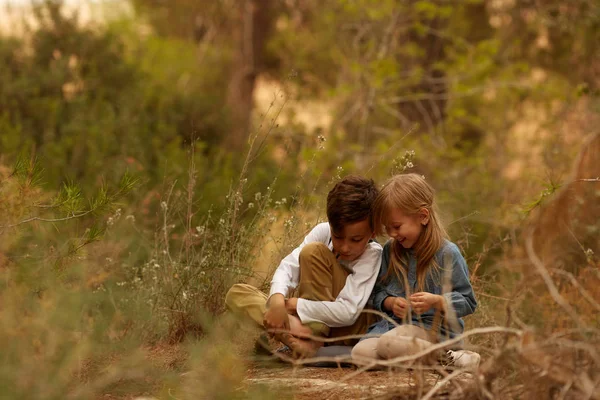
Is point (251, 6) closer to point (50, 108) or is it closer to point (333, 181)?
point (50, 108)

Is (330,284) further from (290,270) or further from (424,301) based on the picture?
(424,301)

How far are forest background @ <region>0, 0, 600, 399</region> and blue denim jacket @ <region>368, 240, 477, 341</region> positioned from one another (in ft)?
0.64

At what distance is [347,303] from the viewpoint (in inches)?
165

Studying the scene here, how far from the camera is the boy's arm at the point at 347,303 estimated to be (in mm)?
4180

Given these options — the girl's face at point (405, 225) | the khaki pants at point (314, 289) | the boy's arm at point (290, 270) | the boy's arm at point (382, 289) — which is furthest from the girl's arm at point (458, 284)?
the boy's arm at point (290, 270)

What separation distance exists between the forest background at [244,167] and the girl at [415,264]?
267mm

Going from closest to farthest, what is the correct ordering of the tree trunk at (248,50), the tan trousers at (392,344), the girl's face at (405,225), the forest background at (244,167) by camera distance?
the forest background at (244,167) → the tan trousers at (392,344) → the girl's face at (405,225) → the tree trunk at (248,50)

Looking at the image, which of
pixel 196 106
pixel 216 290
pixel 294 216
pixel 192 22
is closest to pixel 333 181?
pixel 294 216

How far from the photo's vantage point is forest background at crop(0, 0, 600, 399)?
123 inches

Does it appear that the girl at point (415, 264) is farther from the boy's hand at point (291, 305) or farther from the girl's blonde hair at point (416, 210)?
the boy's hand at point (291, 305)

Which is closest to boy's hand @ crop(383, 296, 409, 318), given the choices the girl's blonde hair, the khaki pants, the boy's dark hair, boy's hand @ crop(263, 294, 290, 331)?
the girl's blonde hair

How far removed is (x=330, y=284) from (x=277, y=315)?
1.17 feet

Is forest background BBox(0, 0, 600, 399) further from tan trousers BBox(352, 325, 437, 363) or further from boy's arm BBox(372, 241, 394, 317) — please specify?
boy's arm BBox(372, 241, 394, 317)

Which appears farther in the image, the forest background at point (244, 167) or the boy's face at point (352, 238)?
the boy's face at point (352, 238)
